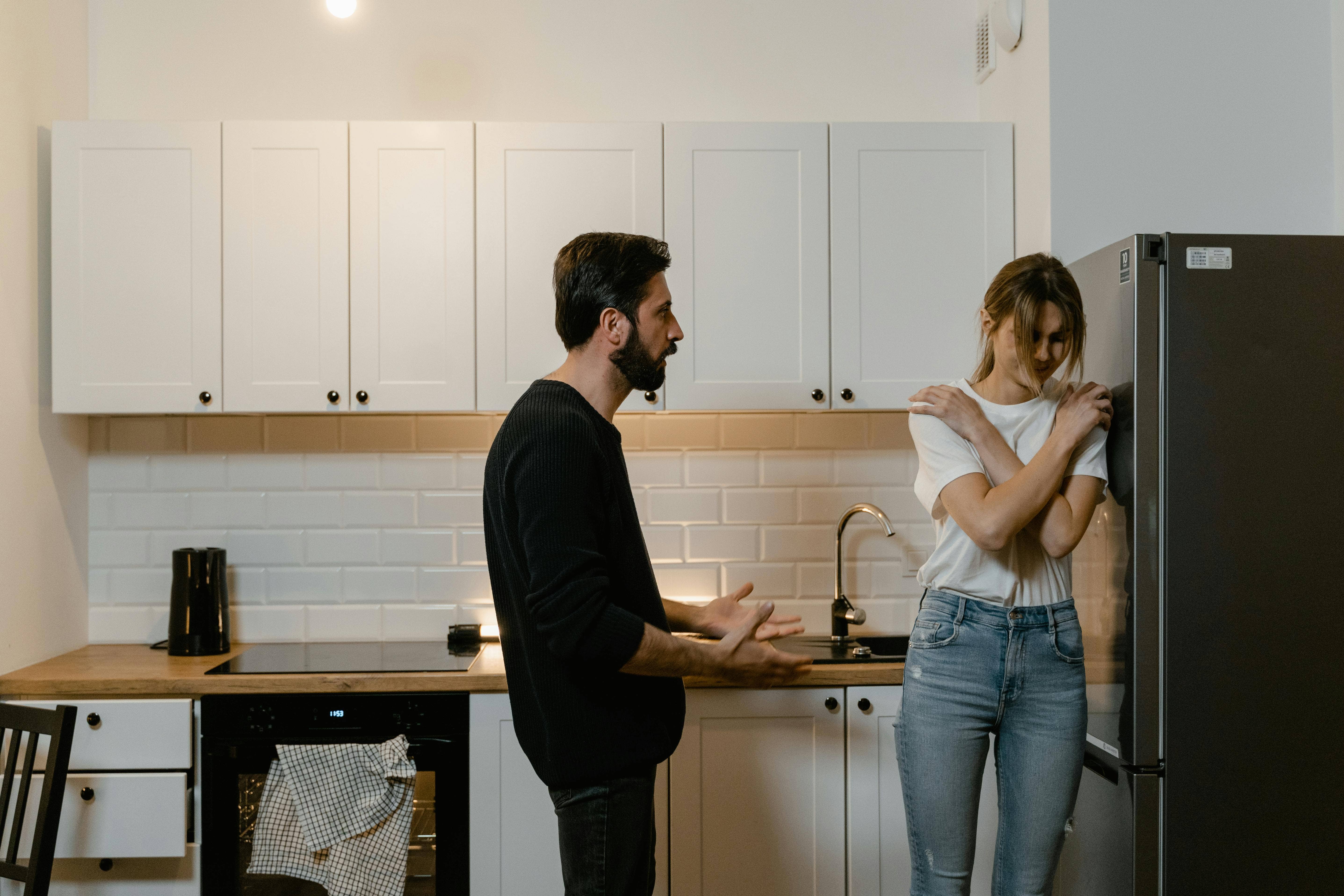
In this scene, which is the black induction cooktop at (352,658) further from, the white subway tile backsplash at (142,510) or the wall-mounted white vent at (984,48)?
the wall-mounted white vent at (984,48)

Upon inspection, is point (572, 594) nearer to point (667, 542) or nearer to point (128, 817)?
point (667, 542)

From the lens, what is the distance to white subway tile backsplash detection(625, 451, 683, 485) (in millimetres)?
2736

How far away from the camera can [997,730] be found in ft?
5.59

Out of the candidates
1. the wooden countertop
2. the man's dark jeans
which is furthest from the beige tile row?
the man's dark jeans

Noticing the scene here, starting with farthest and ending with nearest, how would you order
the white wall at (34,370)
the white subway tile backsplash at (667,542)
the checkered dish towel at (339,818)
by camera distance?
the white subway tile backsplash at (667,542) < the white wall at (34,370) < the checkered dish towel at (339,818)

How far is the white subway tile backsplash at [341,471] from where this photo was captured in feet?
8.93

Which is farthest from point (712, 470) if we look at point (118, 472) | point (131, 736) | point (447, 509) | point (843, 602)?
point (118, 472)

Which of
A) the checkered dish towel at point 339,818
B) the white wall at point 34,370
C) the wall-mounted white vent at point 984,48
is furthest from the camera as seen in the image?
the wall-mounted white vent at point 984,48

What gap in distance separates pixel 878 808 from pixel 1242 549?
0.99 meters

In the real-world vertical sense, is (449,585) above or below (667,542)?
below

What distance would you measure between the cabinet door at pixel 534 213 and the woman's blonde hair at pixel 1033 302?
38.1 inches

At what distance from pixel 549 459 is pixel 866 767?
4.25 feet

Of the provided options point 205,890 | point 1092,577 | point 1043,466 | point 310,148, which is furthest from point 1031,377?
point 205,890

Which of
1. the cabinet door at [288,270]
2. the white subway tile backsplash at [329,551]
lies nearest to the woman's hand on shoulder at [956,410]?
the cabinet door at [288,270]
